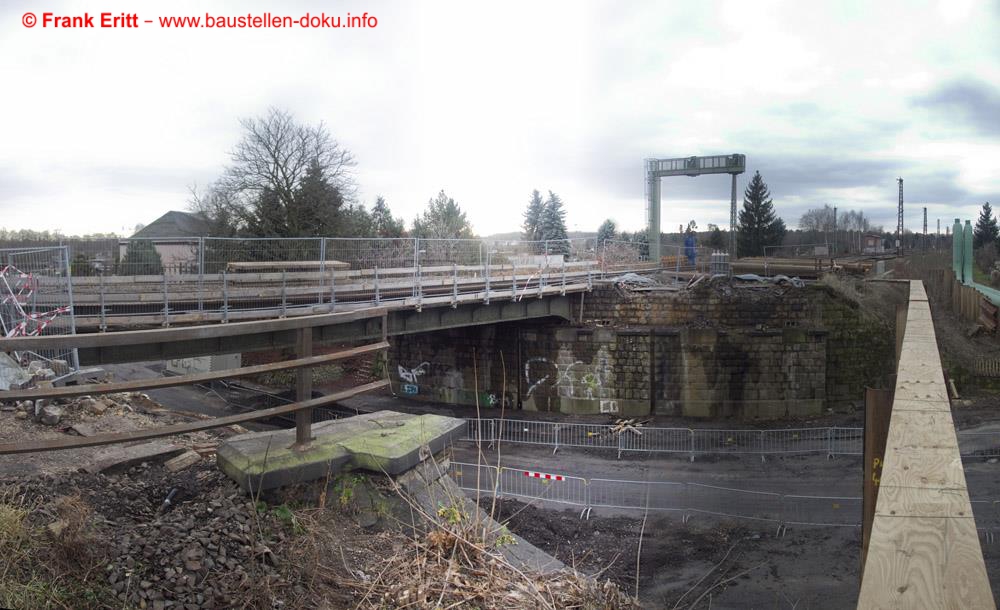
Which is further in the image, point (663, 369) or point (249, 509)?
point (663, 369)

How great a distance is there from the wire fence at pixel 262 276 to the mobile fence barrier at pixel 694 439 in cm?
462

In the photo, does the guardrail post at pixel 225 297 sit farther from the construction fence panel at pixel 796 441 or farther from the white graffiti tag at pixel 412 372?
the construction fence panel at pixel 796 441

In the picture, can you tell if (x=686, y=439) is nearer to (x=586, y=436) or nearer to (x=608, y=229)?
(x=586, y=436)

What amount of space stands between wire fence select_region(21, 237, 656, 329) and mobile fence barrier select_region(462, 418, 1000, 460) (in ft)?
15.2

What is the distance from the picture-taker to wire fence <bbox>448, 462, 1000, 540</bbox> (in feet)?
45.1

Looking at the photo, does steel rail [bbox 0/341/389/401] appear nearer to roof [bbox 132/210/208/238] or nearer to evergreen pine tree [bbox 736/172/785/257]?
roof [bbox 132/210/208/238]

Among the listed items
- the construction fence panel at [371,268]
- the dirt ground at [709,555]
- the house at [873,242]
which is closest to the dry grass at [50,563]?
the dirt ground at [709,555]

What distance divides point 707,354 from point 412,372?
39.8ft

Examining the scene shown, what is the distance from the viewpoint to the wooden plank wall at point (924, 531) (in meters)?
1.49

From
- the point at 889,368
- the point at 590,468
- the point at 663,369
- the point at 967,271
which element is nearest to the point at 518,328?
the point at 663,369

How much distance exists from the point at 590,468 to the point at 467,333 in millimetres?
10005

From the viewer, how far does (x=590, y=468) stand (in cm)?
1873

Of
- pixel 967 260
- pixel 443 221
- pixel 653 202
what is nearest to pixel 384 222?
pixel 443 221

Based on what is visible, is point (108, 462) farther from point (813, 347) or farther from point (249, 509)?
point (813, 347)
